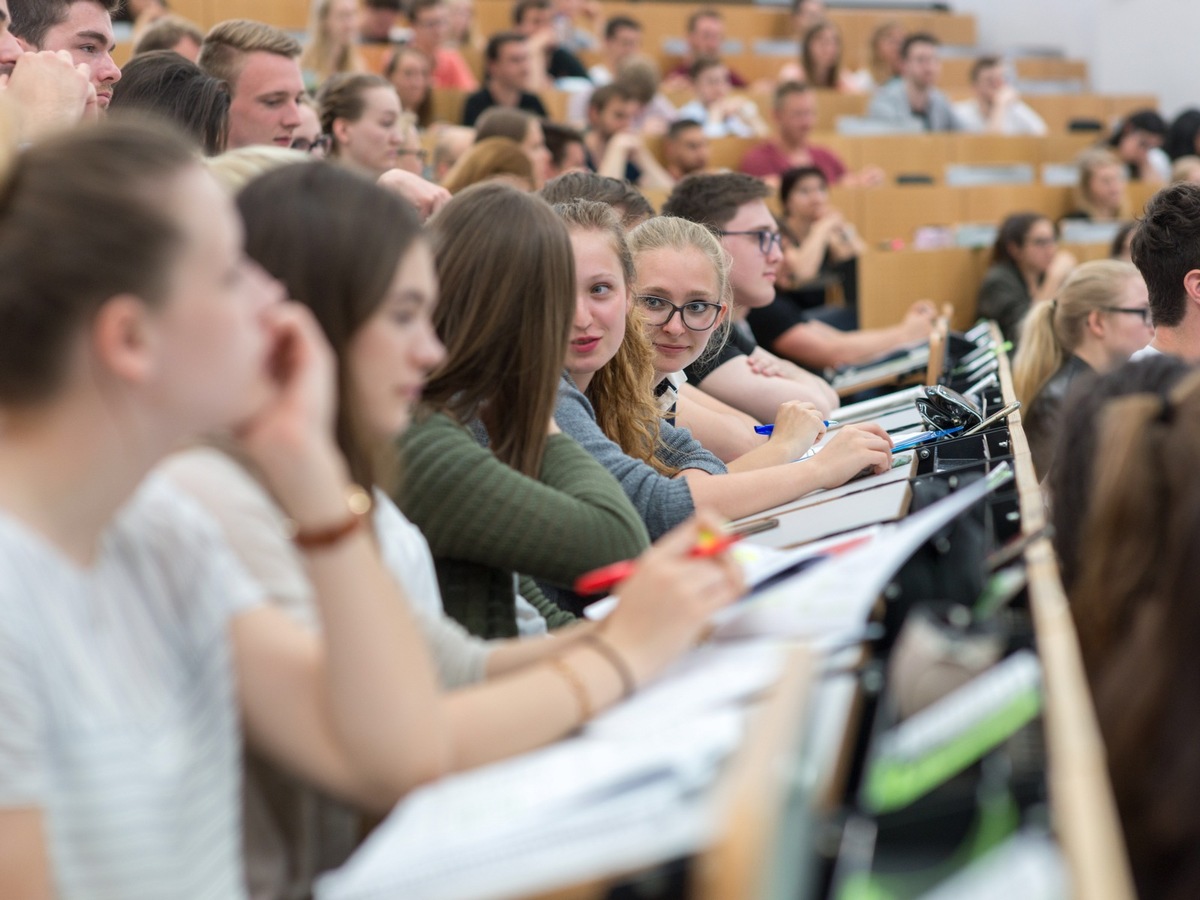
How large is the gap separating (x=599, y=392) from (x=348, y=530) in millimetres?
1288

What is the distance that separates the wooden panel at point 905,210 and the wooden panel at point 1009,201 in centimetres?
6

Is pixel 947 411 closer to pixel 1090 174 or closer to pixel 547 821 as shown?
pixel 547 821

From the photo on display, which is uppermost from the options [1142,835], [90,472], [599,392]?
[90,472]

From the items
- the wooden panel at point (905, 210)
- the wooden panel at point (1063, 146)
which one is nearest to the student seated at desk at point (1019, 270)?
the wooden panel at point (905, 210)

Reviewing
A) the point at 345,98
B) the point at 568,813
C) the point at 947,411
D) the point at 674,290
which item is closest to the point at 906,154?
the point at 345,98

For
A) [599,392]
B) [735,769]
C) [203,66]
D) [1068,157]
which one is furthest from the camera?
[1068,157]

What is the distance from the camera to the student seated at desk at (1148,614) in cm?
107

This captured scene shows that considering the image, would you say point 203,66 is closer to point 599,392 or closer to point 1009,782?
point 599,392

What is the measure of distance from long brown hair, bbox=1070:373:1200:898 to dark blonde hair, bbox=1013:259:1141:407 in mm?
2008

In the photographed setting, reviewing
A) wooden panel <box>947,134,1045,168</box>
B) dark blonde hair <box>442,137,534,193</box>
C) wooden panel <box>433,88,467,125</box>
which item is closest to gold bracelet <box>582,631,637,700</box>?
dark blonde hair <box>442,137,534,193</box>

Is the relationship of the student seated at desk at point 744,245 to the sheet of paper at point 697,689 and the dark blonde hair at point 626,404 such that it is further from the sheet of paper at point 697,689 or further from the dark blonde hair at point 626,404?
the sheet of paper at point 697,689

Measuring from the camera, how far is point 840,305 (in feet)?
17.3

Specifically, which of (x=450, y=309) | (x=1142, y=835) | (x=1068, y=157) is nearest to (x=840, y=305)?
(x=1068, y=157)

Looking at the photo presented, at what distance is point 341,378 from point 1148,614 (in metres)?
0.72
